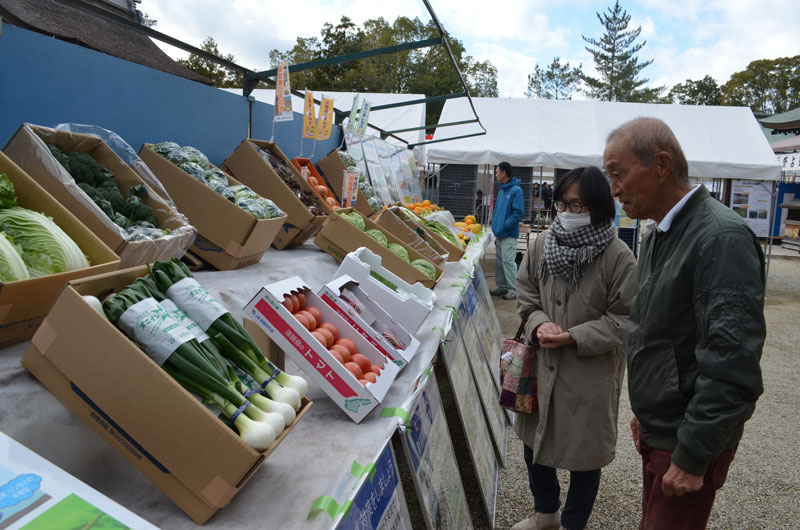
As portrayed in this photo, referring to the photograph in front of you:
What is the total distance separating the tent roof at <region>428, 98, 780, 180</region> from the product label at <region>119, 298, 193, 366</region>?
1025 cm

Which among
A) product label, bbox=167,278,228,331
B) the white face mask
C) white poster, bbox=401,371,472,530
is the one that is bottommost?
white poster, bbox=401,371,472,530

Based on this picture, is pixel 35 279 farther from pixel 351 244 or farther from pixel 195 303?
pixel 351 244

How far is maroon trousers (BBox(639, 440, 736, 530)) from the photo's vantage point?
1783 millimetres

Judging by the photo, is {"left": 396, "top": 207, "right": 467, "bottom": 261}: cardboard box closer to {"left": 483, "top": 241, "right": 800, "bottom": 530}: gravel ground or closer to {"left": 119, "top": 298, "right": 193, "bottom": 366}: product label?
{"left": 483, "top": 241, "right": 800, "bottom": 530}: gravel ground

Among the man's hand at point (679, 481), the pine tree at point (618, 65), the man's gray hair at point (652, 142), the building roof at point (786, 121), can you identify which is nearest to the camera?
the man's hand at point (679, 481)

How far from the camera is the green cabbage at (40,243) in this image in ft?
5.15

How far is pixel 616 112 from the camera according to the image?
13258 mm

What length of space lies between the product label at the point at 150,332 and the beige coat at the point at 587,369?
1788mm

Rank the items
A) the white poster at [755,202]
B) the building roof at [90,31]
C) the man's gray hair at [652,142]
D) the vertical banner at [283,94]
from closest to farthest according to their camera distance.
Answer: the man's gray hair at [652,142] < the vertical banner at [283,94] < the building roof at [90,31] < the white poster at [755,202]

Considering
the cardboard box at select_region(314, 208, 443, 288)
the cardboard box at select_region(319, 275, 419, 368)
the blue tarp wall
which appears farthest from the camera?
the cardboard box at select_region(314, 208, 443, 288)

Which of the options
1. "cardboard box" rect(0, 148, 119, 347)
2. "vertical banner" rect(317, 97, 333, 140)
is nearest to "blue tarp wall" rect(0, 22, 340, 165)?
"vertical banner" rect(317, 97, 333, 140)

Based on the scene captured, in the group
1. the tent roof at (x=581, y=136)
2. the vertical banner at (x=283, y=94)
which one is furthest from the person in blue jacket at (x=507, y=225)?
the vertical banner at (x=283, y=94)

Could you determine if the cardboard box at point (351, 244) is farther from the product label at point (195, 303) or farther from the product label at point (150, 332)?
the product label at point (150, 332)

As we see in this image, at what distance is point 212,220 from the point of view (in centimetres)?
286
